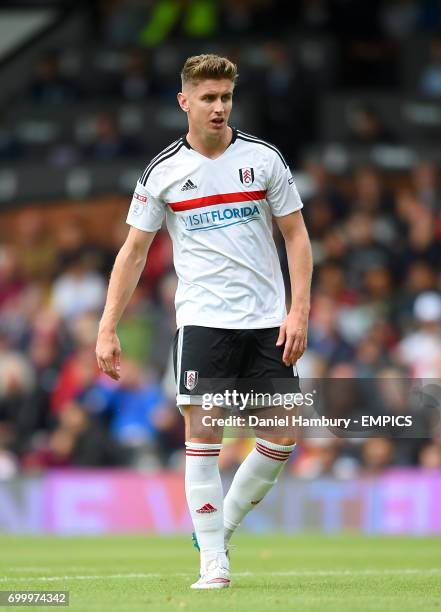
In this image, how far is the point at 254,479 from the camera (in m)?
7.79

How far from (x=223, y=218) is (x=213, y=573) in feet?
5.78

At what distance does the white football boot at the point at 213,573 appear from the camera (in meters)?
7.35

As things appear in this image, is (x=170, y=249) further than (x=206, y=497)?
Yes

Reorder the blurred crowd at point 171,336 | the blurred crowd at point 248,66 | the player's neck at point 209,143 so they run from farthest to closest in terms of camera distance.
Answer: the blurred crowd at point 248,66, the blurred crowd at point 171,336, the player's neck at point 209,143

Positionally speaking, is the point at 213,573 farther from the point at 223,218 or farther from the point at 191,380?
the point at 223,218

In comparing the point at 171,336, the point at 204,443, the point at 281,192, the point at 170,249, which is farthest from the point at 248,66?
the point at 204,443

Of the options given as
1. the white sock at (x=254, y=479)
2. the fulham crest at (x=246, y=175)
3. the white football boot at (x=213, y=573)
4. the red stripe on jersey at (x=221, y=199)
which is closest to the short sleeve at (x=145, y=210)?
the red stripe on jersey at (x=221, y=199)

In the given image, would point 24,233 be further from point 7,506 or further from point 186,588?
point 186,588

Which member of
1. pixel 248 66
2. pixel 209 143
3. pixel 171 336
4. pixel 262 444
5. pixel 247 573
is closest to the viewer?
pixel 209 143

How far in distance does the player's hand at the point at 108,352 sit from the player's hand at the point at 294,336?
32.1 inches

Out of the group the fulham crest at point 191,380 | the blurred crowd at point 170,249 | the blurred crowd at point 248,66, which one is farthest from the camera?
the blurred crowd at point 248,66

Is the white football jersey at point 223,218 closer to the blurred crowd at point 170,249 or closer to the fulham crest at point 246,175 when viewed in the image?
the fulham crest at point 246,175

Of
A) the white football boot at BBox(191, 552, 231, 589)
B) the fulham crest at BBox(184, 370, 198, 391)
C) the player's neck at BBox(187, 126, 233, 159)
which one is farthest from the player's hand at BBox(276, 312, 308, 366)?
the white football boot at BBox(191, 552, 231, 589)

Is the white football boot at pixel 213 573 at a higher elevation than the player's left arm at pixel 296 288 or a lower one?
lower
